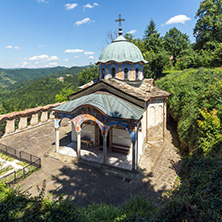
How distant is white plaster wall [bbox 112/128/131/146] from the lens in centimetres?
1119

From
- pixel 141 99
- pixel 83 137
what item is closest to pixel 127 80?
pixel 141 99

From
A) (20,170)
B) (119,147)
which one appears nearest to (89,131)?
(119,147)

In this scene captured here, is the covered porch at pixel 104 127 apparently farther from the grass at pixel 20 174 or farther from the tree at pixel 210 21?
the tree at pixel 210 21

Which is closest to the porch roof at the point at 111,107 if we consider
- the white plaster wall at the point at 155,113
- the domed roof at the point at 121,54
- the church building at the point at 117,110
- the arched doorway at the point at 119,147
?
the church building at the point at 117,110

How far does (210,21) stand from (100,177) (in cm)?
3239

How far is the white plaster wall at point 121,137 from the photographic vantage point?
11188 mm

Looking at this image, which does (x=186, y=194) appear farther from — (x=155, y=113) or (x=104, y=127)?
(x=155, y=113)

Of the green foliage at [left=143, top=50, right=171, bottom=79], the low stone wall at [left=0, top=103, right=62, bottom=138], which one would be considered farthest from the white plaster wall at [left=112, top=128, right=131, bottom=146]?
the green foliage at [left=143, top=50, right=171, bottom=79]

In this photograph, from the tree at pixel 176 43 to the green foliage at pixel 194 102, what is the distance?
21163mm

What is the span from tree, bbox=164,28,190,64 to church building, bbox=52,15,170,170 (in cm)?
2374

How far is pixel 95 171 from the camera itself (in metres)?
8.78

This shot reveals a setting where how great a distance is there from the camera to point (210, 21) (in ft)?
85.3

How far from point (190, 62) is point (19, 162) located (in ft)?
88.5

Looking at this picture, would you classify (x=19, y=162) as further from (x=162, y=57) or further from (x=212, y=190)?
(x=162, y=57)
